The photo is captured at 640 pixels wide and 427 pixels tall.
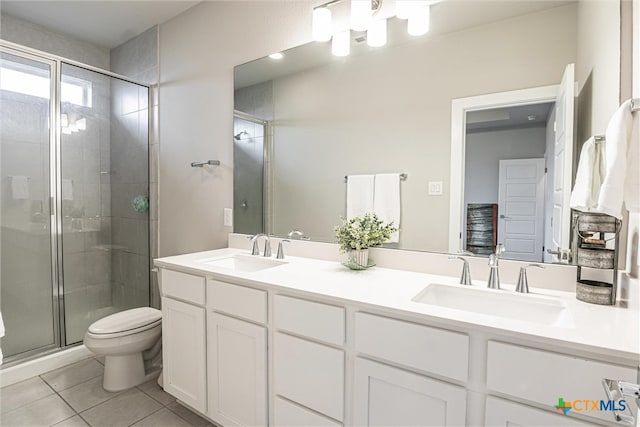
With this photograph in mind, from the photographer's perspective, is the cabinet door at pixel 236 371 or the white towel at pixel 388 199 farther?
the white towel at pixel 388 199

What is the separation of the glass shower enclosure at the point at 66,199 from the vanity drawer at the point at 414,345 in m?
Answer: 2.35

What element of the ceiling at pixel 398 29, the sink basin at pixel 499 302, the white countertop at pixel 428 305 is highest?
the ceiling at pixel 398 29

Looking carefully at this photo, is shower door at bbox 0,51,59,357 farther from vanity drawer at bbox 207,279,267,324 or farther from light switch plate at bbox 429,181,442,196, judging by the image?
light switch plate at bbox 429,181,442,196

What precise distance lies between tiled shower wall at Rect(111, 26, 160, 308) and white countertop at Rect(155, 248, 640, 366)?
3.91ft

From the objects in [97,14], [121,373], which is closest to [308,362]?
[121,373]

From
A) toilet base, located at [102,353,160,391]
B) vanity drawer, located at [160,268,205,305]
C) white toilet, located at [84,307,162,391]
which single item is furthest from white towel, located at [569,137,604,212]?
toilet base, located at [102,353,160,391]

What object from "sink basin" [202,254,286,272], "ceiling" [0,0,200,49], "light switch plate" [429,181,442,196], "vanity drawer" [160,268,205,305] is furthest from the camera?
"ceiling" [0,0,200,49]

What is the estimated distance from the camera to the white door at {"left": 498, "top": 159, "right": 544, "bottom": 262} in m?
1.27

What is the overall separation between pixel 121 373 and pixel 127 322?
318 millimetres

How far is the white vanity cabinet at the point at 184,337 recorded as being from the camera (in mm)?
1580

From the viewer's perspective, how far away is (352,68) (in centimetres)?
171

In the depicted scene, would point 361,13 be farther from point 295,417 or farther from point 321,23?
point 295,417

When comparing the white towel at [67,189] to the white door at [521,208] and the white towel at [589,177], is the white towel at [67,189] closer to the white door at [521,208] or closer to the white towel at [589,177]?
the white door at [521,208]

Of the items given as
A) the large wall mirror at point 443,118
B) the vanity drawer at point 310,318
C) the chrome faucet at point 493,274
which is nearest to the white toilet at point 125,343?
the large wall mirror at point 443,118
